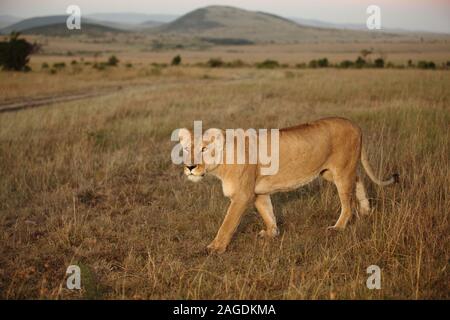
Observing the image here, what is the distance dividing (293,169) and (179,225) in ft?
5.05

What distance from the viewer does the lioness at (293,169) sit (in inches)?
194

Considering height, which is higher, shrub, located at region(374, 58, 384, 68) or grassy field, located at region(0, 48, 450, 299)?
shrub, located at region(374, 58, 384, 68)

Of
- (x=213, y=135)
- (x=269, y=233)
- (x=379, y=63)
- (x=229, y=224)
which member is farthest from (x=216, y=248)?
(x=379, y=63)

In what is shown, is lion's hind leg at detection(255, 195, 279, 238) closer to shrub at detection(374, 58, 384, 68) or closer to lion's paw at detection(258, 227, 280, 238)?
lion's paw at detection(258, 227, 280, 238)

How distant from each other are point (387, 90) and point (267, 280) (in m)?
15.1

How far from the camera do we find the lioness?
4938mm

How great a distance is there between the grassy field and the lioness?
263mm

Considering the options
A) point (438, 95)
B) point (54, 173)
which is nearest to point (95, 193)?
point (54, 173)

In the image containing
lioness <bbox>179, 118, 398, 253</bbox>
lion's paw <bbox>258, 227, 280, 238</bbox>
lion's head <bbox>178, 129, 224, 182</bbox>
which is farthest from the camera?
lion's paw <bbox>258, 227, 280, 238</bbox>

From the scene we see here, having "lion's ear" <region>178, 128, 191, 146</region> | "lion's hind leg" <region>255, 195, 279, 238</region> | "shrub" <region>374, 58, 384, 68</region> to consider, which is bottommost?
"lion's hind leg" <region>255, 195, 279, 238</region>

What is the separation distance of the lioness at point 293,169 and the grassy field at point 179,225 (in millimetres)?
263

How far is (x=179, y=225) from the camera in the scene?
5.75 metres

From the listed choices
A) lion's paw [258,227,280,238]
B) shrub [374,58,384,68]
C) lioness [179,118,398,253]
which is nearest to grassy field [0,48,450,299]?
lion's paw [258,227,280,238]

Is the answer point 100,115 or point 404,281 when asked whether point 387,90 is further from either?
point 404,281
